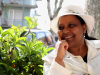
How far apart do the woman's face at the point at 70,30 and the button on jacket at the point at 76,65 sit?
14 cm

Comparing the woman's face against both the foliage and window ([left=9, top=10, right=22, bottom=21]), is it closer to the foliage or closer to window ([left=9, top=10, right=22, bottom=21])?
the foliage

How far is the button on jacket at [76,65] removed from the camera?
4.12 ft

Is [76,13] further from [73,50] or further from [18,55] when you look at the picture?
[18,55]

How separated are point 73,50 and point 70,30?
9.7 inches

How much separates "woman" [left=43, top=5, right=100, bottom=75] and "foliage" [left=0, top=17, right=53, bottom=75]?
22 centimetres

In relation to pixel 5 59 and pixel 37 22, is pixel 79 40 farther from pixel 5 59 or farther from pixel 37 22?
pixel 5 59

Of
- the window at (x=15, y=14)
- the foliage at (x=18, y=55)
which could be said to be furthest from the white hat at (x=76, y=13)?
the window at (x=15, y=14)

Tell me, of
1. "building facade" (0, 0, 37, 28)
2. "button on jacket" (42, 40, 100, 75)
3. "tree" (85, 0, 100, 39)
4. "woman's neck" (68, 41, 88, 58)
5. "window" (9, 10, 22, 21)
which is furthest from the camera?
"window" (9, 10, 22, 21)

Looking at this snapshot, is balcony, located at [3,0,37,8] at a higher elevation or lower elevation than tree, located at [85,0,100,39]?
higher

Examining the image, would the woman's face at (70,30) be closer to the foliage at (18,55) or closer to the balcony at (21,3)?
the foliage at (18,55)

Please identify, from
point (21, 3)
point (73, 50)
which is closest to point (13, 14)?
point (21, 3)

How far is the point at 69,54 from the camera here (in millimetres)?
1436

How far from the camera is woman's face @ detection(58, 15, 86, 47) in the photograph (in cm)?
136

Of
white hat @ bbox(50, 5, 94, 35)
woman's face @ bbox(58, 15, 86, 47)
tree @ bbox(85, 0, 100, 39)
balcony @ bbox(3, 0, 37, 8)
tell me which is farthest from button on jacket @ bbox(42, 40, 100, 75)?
balcony @ bbox(3, 0, 37, 8)
